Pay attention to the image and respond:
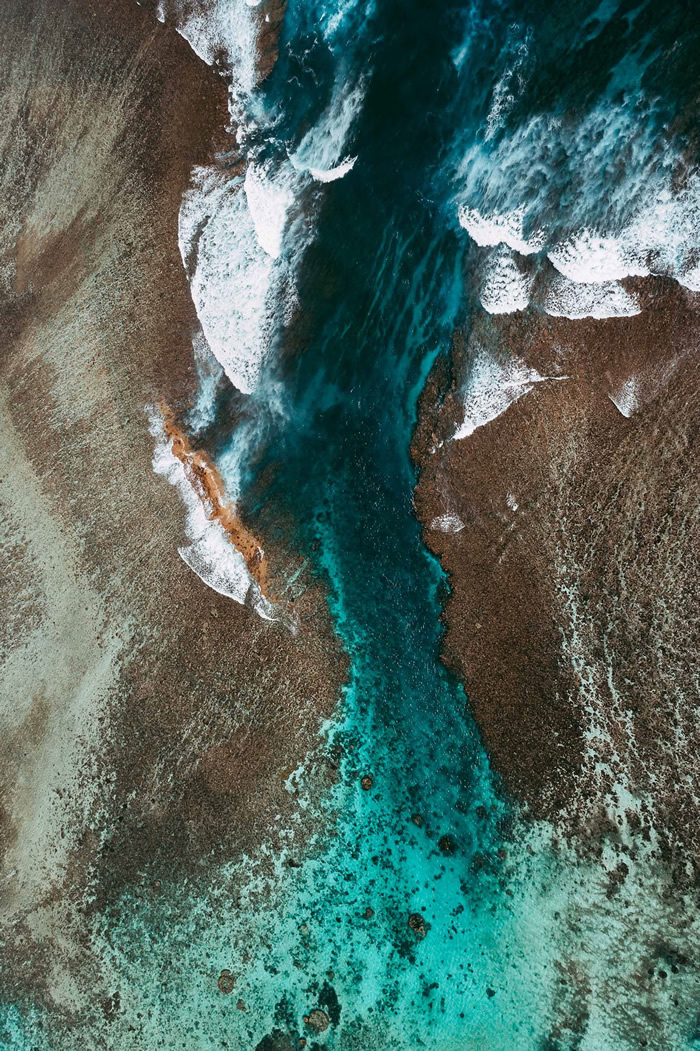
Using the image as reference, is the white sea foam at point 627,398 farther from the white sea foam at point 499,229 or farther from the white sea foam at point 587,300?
the white sea foam at point 499,229

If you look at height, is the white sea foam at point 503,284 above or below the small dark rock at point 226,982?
above

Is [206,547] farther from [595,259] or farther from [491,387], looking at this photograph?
[595,259]

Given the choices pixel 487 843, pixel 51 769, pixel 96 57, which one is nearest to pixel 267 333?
pixel 96 57

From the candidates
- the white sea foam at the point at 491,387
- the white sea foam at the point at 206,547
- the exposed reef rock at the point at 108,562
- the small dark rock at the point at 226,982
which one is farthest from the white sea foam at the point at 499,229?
the small dark rock at the point at 226,982

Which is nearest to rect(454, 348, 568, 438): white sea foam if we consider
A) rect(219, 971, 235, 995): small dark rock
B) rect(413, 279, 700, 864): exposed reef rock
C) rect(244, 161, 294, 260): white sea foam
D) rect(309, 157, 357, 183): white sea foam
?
rect(413, 279, 700, 864): exposed reef rock

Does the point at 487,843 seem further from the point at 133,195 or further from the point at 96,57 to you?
the point at 96,57

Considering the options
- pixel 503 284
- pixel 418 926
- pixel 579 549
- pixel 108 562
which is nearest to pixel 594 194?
pixel 503 284
